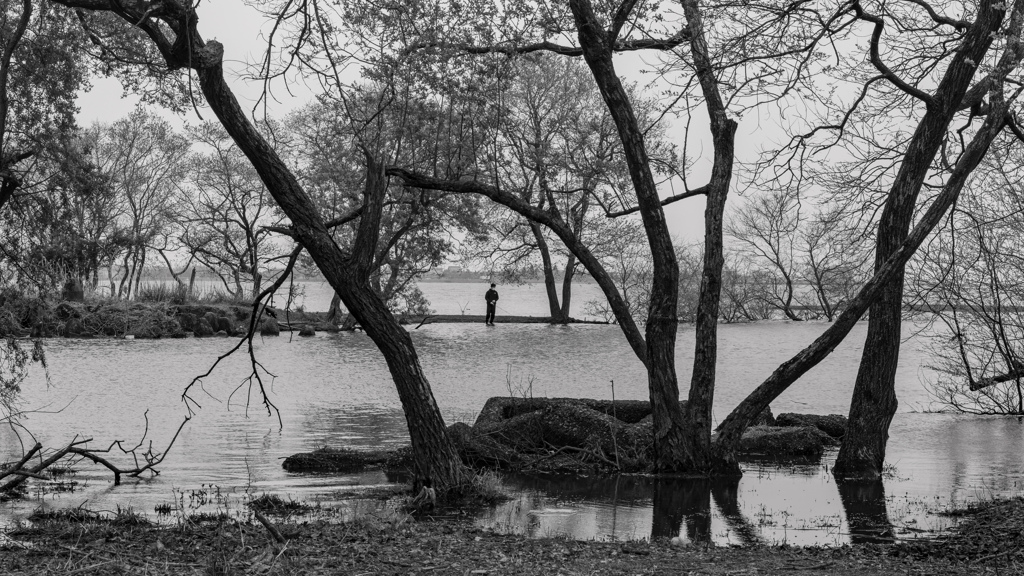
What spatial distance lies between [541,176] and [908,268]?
716cm

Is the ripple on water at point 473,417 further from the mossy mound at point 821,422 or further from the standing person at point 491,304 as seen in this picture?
the standing person at point 491,304

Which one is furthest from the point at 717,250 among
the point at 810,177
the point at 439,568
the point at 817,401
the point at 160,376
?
the point at 160,376

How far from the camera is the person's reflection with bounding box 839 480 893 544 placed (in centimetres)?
812

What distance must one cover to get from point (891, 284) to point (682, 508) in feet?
11.9

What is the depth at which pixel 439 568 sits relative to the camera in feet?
18.8

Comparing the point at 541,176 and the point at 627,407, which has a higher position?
the point at 541,176

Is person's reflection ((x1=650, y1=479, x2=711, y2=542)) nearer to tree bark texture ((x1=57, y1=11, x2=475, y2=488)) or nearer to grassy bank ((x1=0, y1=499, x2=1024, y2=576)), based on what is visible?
grassy bank ((x1=0, y1=499, x2=1024, y2=576))

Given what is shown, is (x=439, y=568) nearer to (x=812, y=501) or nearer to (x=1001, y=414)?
(x=812, y=501)

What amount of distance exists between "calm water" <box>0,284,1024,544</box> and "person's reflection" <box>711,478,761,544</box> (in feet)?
0.10

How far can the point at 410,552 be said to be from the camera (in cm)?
620

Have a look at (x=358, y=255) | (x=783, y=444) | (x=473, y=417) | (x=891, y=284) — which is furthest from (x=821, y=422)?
(x=358, y=255)

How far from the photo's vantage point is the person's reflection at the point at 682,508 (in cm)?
834

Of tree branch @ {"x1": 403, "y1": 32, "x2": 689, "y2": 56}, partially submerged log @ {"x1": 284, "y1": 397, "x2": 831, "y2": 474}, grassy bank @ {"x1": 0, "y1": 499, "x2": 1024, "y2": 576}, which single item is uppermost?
tree branch @ {"x1": 403, "y1": 32, "x2": 689, "y2": 56}

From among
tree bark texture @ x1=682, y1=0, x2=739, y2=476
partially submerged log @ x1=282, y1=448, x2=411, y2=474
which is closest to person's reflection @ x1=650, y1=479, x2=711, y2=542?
tree bark texture @ x1=682, y1=0, x2=739, y2=476
